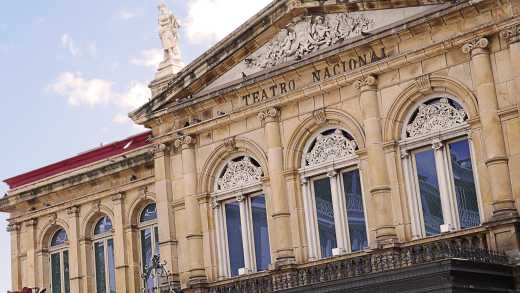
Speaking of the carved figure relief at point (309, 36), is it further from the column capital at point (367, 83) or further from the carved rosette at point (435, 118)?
the carved rosette at point (435, 118)

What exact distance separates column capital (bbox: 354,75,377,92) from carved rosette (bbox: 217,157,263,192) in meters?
3.64

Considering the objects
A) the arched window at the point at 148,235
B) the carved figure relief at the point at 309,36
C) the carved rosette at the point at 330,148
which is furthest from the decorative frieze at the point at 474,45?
the arched window at the point at 148,235

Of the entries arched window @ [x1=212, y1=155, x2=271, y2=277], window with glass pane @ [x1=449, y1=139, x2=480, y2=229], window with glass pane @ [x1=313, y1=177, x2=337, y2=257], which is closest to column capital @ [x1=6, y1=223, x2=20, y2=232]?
arched window @ [x1=212, y1=155, x2=271, y2=277]

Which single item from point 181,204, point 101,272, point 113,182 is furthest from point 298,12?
point 101,272

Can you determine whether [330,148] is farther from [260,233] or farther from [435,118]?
[260,233]

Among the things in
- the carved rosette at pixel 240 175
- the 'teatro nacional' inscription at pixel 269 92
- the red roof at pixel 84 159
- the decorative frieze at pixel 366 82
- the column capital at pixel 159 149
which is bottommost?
the carved rosette at pixel 240 175

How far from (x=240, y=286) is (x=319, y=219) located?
8.16 feet

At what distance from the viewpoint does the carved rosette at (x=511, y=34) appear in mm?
21734

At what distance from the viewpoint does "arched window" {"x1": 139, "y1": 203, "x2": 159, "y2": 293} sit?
29641 mm

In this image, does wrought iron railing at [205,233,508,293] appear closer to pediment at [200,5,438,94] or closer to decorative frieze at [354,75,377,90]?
decorative frieze at [354,75,377,90]

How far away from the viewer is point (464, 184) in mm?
22734

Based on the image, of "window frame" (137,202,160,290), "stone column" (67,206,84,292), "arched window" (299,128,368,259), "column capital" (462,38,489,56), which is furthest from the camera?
"stone column" (67,206,84,292)

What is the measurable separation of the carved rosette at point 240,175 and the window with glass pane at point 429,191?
14.5 ft

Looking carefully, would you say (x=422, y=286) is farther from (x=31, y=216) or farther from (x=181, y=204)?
(x=31, y=216)
